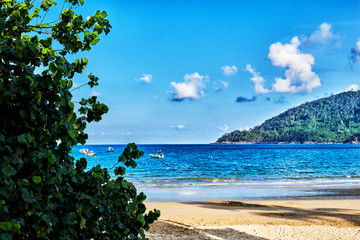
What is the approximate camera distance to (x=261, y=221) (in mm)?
11297

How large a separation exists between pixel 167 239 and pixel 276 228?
347cm

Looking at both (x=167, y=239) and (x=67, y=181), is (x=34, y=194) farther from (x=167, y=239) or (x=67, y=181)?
(x=167, y=239)

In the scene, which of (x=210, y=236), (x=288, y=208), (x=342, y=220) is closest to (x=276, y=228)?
(x=210, y=236)

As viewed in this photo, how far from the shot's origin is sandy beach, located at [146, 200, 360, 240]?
8969 millimetres

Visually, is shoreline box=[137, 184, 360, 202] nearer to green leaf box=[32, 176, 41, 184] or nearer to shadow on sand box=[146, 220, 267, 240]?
shadow on sand box=[146, 220, 267, 240]

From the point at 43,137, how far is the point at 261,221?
34.2 feet

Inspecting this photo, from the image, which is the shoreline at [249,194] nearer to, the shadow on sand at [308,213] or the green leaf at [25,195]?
the shadow on sand at [308,213]

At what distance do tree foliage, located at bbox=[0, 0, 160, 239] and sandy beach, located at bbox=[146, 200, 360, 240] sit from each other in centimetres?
638

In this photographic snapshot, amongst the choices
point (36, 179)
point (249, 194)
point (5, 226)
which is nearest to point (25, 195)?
point (36, 179)

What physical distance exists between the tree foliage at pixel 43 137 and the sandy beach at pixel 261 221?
20.9 ft

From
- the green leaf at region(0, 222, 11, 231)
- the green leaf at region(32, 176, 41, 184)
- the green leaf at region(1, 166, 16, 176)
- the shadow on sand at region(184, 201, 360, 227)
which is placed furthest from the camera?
the shadow on sand at region(184, 201, 360, 227)

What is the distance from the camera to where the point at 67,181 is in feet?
8.37

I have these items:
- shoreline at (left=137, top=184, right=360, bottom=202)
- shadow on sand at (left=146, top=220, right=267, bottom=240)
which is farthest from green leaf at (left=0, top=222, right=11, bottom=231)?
shoreline at (left=137, top=184, right=360, bottom=202)

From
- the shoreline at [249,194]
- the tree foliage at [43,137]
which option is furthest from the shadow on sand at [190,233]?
the shoreline at [249,194]
